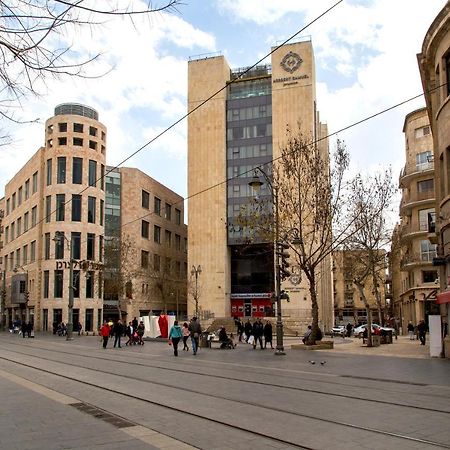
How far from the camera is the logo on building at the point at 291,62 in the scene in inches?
2724

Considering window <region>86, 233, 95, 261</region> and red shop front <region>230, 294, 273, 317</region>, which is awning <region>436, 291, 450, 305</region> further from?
red shop front <region>230, 294, 273, 317</region>

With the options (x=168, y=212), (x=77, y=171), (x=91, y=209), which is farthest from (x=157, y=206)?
(x=77, y=171)

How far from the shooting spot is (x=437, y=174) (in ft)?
80.9

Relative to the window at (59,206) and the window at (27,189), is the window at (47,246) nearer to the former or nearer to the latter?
the window at (59,206)

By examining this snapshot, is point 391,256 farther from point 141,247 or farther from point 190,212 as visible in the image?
point 141,247

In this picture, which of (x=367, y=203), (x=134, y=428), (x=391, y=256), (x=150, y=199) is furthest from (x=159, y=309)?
(x=134, y=428)

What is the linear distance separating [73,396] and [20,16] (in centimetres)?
786

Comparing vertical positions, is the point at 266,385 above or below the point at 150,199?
below

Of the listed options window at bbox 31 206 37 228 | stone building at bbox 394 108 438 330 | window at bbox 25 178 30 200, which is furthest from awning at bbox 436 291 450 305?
window at bbox 25 178 30 200

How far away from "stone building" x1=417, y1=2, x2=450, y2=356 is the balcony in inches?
1172

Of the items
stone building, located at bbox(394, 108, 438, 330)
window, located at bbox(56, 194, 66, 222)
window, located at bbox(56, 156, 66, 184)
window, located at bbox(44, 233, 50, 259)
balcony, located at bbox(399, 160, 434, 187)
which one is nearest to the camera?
balcony, located at bbox(399, 160, 434, 187)

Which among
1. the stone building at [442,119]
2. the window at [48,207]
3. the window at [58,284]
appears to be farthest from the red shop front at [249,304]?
the stone building at [442,119]

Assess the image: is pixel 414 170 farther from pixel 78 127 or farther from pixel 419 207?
pixel 78 127

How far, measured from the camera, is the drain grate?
8.52 meters
